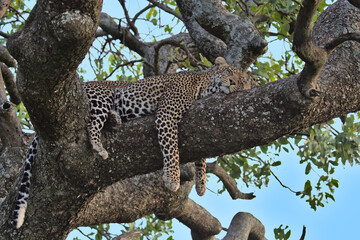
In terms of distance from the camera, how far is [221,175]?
24.7ft

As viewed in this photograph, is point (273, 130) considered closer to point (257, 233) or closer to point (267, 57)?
point (267, 57)

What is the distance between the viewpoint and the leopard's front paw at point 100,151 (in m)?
4.19

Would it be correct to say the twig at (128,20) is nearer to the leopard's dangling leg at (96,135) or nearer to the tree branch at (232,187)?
the tree branch at (232,187)

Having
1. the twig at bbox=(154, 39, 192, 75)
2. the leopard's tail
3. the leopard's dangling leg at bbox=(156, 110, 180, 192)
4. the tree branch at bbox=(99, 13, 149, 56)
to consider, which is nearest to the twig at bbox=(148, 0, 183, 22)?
the tree branch at bbox=(99, 13, 149, 56)

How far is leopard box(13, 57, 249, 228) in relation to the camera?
4234mm

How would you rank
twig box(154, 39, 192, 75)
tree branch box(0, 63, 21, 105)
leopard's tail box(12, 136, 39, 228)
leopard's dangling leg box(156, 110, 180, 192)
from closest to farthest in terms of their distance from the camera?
leopard's dangling leg box(156, 110, 180, 192) < leopard's tail box(12, 136, 39, 228) < twig box(154, 39, 192, 75) < tree branch box(0, 63, 21, 105)

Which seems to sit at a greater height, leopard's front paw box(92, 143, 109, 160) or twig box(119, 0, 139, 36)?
twig box(119, 0, 139, 36)

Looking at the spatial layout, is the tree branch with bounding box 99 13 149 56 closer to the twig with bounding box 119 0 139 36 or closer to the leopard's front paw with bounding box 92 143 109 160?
the twig with bounding box 119 0 139 36

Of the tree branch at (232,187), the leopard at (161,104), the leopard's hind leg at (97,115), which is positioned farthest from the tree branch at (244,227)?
the leopard's hind leg at (97,115)

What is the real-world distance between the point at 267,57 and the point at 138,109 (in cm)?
316

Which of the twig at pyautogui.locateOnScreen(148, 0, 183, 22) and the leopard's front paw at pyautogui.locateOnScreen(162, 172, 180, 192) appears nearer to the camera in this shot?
the leopard's front paw at pyautogui.locateOnScreen(162, 172, 180, 192)

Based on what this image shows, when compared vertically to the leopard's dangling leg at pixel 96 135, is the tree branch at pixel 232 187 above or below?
above

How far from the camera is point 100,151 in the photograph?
4.20 meters

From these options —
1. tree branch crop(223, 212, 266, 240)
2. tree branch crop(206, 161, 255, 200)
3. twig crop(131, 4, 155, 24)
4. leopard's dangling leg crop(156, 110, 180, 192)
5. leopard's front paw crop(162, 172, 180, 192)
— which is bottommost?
leopard's front paw crop(162, 172, 180, 192)
